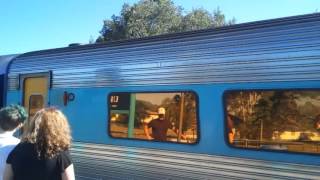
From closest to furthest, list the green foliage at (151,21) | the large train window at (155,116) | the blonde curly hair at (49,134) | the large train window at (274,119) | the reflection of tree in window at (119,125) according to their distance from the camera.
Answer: the blonde curly hair at (49,134)
the large train window at (274,119)
the large train window at (155,116)
the reflection of tree in window at (119,125)
the green foliage at (151,21)

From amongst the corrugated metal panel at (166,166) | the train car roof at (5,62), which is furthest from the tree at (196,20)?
the corrugated metal panel at (166,166)

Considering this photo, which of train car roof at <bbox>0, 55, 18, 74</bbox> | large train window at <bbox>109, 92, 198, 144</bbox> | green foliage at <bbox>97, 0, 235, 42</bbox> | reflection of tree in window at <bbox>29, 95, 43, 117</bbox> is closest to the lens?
large train window at <bbox>109, 92, 198, 144</bbox>

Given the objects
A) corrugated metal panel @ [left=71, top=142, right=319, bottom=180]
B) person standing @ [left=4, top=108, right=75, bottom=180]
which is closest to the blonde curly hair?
person standing @ [left=4, top=108, right=75, bottom=180]

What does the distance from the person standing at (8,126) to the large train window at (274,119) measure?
247cm

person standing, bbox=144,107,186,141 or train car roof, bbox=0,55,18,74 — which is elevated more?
train car roof, bbox=0,55,18,74

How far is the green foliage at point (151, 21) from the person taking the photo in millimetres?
33312

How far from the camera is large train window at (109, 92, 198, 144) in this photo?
275 inches

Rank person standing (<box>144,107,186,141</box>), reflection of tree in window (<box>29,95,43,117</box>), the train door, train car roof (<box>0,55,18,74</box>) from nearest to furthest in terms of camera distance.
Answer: person standing (<box>144,107,186,141</box>)
the train door
reflection of tree in window (<box>29,95,43,117</box>)
train car roof (<box>0,55,18,74</box>)

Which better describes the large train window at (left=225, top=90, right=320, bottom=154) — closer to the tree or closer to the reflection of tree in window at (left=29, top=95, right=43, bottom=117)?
the reflection of tree in window at (left=29, top=95, right=43, bottom=117)

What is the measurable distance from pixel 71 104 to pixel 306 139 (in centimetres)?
410

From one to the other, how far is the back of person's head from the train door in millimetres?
4635

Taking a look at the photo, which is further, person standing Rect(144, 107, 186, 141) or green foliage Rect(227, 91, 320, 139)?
person standing Rect(144, 107, 186, 141)

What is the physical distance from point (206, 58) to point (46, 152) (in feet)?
9.69

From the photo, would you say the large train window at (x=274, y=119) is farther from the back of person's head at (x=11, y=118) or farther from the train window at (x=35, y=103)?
the train window at (x=35, y=103)
